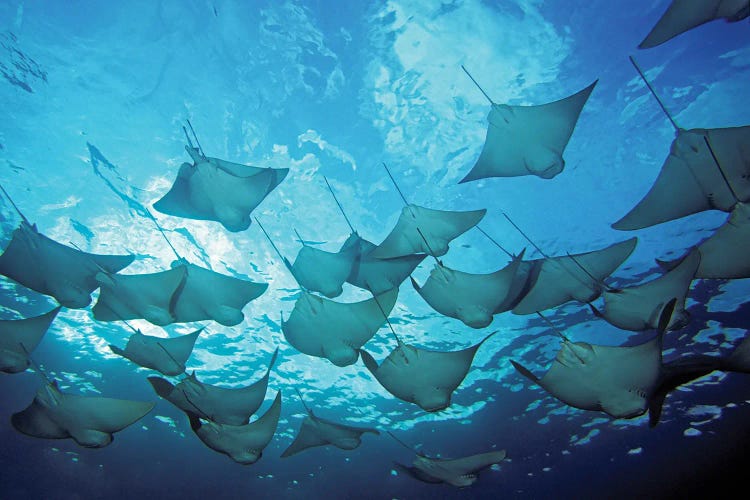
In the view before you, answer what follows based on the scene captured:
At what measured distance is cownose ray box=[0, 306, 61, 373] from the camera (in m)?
5.03

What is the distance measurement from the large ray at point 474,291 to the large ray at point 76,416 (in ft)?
12.5

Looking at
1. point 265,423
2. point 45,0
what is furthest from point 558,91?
point 45,0

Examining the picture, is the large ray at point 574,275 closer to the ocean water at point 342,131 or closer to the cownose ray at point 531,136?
the cownose ray at point 531,136

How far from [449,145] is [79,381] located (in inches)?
612

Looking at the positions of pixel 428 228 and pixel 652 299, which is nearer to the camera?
pixel 652 299

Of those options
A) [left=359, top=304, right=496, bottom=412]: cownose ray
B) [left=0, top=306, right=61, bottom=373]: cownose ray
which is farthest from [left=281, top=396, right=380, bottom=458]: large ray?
[left=0, top=306, right=61, bottom=373]: cownose ray

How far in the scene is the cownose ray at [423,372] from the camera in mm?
4613

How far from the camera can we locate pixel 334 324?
16.2ft

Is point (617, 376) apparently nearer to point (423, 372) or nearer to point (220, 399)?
point (423, 372)

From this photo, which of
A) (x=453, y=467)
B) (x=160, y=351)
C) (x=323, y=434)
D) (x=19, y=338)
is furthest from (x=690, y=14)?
(x=19, y=338)

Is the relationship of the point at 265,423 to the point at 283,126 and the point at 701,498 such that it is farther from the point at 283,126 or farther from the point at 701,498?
the point at 701,498

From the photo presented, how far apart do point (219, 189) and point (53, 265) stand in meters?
→ 2.46

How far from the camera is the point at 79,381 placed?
46.2 ft

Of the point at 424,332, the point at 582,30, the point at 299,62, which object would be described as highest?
the point at 582,30
